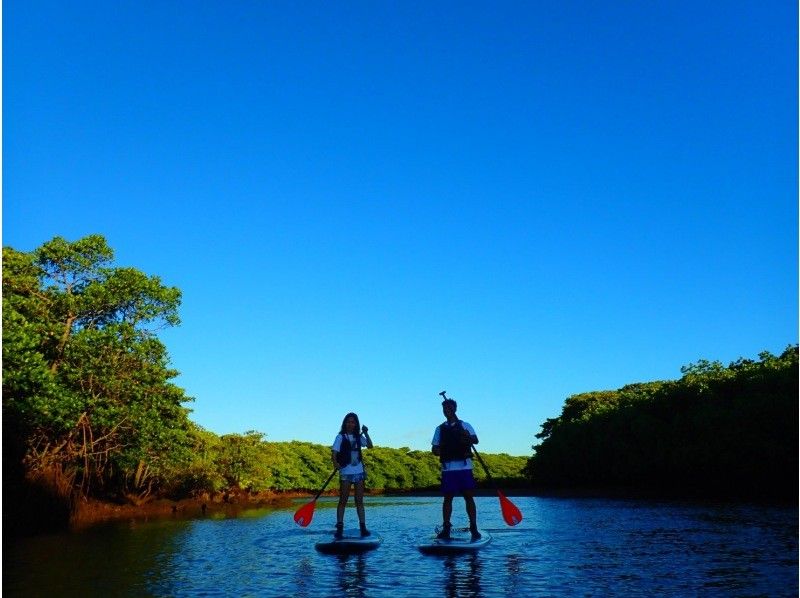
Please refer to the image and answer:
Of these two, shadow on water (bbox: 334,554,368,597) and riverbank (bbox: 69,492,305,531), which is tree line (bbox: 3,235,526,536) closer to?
riverbank (bbox: 69,492,305,531)

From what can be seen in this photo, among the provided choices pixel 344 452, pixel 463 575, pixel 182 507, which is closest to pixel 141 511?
pixel 182 507

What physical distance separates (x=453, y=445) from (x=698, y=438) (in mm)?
31911

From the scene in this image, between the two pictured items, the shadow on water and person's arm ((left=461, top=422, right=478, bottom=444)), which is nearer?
the shadow on water

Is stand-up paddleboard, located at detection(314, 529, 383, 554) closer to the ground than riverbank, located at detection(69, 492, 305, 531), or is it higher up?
closer to the ground

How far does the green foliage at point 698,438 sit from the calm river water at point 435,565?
1791 cm

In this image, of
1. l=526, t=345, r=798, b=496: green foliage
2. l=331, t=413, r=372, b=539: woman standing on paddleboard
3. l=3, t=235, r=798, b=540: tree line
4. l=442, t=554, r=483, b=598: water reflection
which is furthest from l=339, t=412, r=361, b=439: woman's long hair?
l=526, t=345, r=798, b=496: green foliage

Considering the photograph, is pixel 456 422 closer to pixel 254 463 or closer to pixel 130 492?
pixel 130 492

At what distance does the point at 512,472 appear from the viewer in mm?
133375

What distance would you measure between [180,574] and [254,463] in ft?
149

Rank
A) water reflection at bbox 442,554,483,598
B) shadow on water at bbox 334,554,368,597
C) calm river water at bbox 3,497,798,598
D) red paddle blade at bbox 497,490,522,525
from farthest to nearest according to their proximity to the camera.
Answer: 1. red paddle blade at bbox 497,490,522,525
2. calm river water at bbox 3,497,798,598
3. shadow on water at bbox 334,554,368,597
4. water reflection at bbox 442,554,483,598

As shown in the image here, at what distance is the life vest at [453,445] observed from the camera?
1334 cm

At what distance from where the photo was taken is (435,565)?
1086 centimetres

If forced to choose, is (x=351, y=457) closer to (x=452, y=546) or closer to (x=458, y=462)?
(x=458, y=462)

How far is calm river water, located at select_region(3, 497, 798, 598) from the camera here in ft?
29.1
